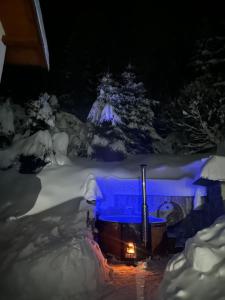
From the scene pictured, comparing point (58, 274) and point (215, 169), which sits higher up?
point (215, 169)

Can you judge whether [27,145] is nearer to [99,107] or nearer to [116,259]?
[99,107]

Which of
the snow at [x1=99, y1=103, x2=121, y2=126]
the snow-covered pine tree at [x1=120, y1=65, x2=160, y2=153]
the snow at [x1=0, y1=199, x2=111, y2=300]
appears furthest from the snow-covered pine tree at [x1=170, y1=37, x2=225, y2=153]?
the snow at [x1=0, y1=199, x2=111, y2=300]

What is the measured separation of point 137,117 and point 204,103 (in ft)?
16.7

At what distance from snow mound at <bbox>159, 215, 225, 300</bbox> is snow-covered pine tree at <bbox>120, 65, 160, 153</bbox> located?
51.0 ft

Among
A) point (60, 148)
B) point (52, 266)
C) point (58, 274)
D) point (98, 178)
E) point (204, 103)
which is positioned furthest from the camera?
point (204, 103)

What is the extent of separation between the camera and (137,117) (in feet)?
67.7

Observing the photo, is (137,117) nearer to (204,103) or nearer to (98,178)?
(204,103)

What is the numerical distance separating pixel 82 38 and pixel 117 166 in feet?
40.3

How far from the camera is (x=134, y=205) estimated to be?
14.1m

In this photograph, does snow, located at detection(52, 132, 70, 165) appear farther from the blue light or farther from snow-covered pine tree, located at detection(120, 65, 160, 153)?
snow-covered pine tree, located at detection(120, 65, 160, 153)

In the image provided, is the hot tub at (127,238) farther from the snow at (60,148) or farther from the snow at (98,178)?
the snow at (60,148)

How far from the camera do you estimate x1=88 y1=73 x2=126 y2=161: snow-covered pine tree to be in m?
18.8

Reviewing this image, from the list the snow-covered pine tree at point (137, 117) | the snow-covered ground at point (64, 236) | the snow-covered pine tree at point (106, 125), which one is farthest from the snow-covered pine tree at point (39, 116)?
the snow-covered pine tree at point (137, 117)

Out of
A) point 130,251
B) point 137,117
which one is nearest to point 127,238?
point 130,251
